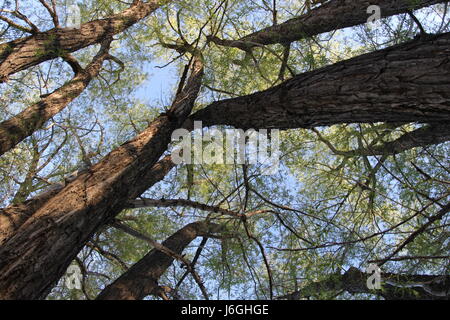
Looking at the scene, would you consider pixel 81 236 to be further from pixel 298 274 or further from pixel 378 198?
pixel 378 198

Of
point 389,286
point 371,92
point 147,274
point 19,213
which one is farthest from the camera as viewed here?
point 147,274

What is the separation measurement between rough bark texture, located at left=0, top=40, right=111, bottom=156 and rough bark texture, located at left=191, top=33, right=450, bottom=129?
2222 mm

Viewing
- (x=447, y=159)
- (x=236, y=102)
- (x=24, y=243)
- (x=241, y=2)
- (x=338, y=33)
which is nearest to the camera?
(x=24, y=243)

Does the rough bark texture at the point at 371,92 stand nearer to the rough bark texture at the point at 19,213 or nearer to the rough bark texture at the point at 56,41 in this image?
the rough bark texture at the point at 19,213

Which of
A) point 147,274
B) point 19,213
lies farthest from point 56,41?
point 147,274

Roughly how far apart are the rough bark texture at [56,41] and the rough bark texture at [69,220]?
1803mm

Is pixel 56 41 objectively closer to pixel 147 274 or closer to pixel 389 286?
pixel 147 274

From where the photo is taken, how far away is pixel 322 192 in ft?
12.9

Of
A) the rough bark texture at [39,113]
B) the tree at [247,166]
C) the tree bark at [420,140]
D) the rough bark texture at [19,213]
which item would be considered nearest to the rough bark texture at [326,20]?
the tree at [247,166]

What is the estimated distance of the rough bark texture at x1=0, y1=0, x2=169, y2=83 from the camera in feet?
11.8

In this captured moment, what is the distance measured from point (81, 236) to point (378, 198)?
9.13 ft

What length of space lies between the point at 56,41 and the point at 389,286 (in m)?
4.16

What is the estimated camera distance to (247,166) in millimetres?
3549
